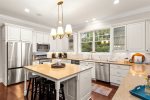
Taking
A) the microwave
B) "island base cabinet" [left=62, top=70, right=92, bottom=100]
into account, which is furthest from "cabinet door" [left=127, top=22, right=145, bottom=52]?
the microwave

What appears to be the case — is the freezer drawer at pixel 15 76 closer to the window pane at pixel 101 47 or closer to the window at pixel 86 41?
the window at pixel 86 41

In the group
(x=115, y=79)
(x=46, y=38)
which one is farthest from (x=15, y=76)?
(x=115, y=79)

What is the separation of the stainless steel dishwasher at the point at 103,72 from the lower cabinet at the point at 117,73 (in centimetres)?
15

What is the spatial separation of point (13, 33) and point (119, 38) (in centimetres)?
428

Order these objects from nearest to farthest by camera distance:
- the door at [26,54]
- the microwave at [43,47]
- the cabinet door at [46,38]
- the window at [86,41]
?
the door at [26,54] → the microwave at [43,47] → the window at [86,41] → the cabinet door at [46,38]

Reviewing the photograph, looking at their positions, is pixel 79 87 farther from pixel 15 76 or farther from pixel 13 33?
pixel 13 33

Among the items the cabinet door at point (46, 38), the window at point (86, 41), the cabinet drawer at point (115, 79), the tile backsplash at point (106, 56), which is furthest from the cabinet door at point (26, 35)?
the cabinet drawer at point (115, 79)

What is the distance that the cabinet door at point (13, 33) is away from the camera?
360 cm

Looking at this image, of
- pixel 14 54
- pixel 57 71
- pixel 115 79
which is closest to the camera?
pixel 57 71

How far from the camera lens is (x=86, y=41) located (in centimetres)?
507

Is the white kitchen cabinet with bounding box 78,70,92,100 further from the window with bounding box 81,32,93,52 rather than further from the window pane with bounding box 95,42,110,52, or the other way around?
the window with bounding box 81,32,93,52

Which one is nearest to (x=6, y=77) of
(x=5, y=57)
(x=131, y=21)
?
(x=5, y=57)

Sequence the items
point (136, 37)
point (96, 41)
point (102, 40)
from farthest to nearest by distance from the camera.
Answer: point (96, 41) → point (102, 40) → point (136, 37)

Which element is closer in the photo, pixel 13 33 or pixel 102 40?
pixel 13 33
